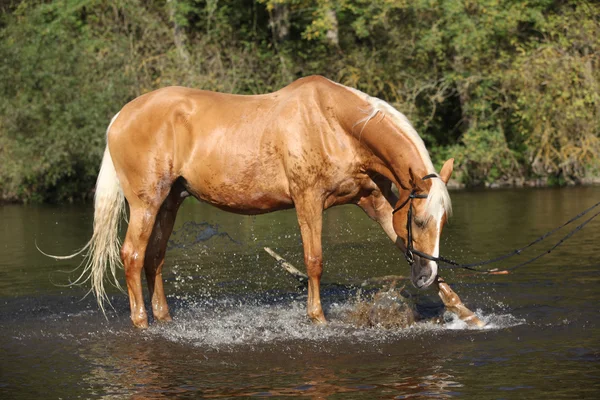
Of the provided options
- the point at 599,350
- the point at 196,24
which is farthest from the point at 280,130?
the point at 196,24

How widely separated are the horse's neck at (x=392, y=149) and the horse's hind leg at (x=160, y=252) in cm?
231

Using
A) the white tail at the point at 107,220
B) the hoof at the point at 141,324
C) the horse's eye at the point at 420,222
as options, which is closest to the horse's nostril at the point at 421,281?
the horse's eye at the point at 420,222

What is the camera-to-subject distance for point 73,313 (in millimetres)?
9930

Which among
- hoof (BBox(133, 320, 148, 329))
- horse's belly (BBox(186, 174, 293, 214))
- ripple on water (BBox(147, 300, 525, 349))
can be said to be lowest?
ripple on water (BBox(147, 300, 525, 349))

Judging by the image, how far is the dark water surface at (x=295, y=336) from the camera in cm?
654

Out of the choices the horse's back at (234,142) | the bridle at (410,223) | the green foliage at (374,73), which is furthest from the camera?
the green foliage at (374,73)

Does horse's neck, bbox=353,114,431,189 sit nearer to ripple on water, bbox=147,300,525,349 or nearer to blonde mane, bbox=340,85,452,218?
blonde mane, bbox=340,85,452,218

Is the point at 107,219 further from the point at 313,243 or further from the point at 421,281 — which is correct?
the point at 421,281

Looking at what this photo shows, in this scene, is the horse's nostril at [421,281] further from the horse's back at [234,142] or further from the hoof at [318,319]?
the horse's back at [234,142]

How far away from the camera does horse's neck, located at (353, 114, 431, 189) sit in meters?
8.06

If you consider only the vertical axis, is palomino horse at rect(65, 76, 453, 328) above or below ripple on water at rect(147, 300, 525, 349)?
above

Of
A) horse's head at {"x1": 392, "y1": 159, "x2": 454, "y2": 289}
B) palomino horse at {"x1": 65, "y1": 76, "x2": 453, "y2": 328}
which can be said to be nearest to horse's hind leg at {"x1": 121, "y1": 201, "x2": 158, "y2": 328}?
palomino horse at {"x1": 65, "y1": 76, "x2": 453, "y2": 328}

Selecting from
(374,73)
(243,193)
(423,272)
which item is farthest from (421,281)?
Result: (374,73)

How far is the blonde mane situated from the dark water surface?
1.13 m
